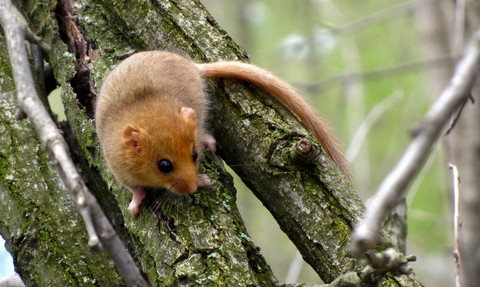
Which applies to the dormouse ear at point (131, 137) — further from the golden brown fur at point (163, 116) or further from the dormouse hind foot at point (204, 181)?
the dormouse hind foot at point (204, 181)

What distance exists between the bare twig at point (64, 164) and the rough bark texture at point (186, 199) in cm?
88

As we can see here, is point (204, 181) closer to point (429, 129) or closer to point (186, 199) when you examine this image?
point (186, 199)

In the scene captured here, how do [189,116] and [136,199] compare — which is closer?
[136,199]

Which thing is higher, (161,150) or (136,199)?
(161,150)

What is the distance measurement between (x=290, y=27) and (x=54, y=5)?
876cm

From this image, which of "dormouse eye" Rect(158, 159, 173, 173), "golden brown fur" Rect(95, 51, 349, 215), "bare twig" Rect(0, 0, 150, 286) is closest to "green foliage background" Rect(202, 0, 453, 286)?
"golden brown fur" Rect(95, 51, 349, 215)

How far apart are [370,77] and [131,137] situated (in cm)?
304

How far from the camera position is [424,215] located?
492 cm

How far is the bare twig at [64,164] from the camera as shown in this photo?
1200 millimetres

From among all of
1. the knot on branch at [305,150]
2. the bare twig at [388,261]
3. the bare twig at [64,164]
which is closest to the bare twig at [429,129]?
the bare twig at [388,261]

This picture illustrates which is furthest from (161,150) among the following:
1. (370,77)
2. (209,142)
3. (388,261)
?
(370,77)

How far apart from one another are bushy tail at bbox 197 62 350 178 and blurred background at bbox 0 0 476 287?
0.74 feet

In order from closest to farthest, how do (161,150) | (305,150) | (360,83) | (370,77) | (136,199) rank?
1. (305,150)
2. (136,199)
3. (161,150)
4. (370,77)
5. (360,83)

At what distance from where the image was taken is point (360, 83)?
595cm
